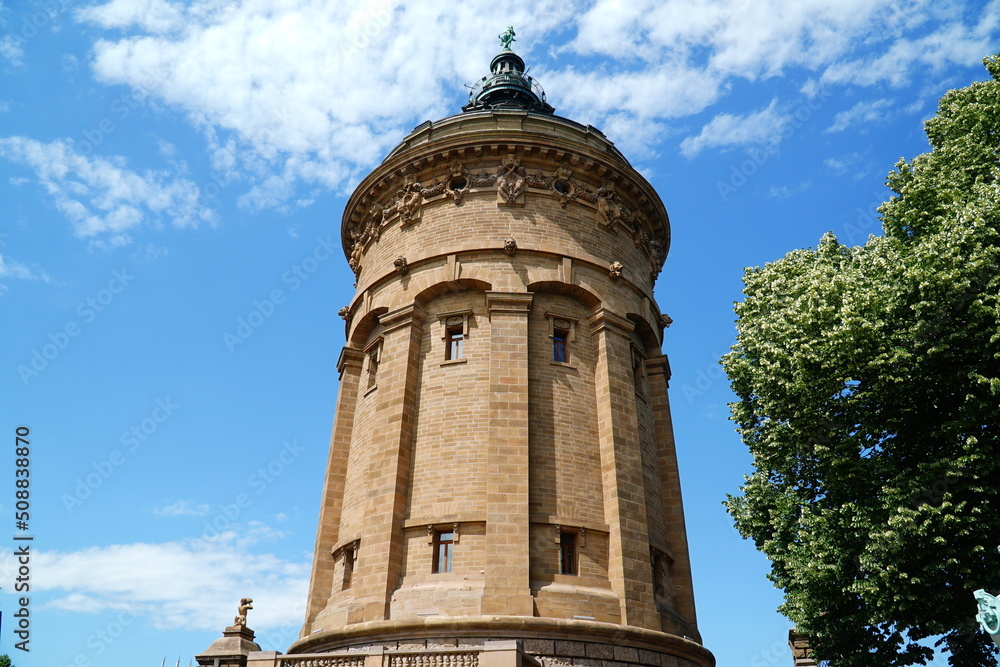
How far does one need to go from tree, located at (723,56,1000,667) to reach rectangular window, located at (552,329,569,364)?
212 inches

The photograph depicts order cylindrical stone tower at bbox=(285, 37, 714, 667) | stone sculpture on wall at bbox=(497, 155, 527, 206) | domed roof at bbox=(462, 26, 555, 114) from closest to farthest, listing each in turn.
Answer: cylindrical stone tower at bbox=(285, 37, 714, 667), stone sculpture on wall at bbox=(497, 155, 527, 206), domed roof at bbox=(462, 26, 555, 114)

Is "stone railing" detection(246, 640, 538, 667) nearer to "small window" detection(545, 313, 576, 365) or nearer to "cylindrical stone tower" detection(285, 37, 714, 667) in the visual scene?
"cylindrical stone tower" detection(285, 37, 714, 667)

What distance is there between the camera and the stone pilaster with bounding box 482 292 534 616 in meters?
18.3

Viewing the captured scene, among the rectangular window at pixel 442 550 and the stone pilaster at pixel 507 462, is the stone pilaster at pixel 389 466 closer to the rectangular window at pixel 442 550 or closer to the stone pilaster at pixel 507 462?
the rectangular window at pixel 442 550

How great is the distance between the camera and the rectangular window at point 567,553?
770 inches

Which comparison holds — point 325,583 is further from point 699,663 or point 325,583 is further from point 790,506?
point 790,506

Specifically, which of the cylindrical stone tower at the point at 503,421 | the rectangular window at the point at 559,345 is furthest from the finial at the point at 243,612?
the rectangular window at the point at 559,345

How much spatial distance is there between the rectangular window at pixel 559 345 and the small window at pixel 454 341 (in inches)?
120

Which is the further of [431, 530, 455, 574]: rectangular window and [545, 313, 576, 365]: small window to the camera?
[545, 313, 576, 365]: small window

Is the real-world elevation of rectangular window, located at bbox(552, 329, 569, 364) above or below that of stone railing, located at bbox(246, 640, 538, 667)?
above

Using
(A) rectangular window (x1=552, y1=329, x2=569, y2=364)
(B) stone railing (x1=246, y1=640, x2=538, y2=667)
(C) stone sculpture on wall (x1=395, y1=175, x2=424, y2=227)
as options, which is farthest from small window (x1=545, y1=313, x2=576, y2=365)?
(B) stone railing (x1=246, y1=640, x2=538, y2=667)

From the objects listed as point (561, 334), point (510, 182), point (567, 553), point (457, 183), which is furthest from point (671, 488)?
point (457, 183)

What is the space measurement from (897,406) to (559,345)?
10181 mm

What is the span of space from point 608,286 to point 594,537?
29.3 feet
